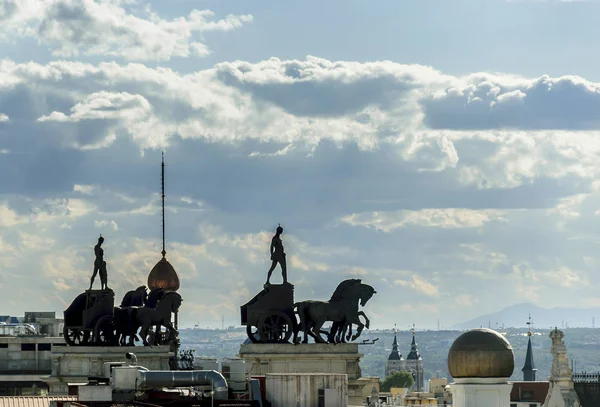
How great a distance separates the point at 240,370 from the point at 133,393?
653 cm

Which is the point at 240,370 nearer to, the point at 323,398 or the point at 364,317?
the point at 323,398

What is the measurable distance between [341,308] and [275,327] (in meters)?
3.60

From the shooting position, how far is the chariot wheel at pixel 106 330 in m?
113

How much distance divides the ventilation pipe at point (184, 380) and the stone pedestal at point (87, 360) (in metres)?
26.9

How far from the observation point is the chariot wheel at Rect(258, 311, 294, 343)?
106625 millimetres

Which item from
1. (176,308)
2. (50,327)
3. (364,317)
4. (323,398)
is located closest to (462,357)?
(323,398)

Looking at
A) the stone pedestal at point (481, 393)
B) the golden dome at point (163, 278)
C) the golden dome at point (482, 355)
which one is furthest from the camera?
the golden dome at point (163, 278)

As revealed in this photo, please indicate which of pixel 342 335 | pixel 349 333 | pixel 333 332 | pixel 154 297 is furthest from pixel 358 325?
pixel 154 297

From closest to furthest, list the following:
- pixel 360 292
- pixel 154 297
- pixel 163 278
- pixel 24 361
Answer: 1. pixel 360 292
2. pixel 154 297
3. pixel 163 278
4. pixel 24 361

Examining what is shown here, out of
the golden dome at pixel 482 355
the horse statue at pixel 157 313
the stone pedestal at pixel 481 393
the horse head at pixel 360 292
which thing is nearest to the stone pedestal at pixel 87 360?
the horse statue at pixel 157 313

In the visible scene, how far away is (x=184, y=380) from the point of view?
8425cm

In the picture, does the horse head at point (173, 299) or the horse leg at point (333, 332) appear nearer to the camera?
the horse leg at point (333, 332)

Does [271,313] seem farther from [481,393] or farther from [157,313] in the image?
[481,393]

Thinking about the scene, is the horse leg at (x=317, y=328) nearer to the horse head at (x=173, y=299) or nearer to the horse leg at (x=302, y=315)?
the horse leg at (x=302, y=315)
